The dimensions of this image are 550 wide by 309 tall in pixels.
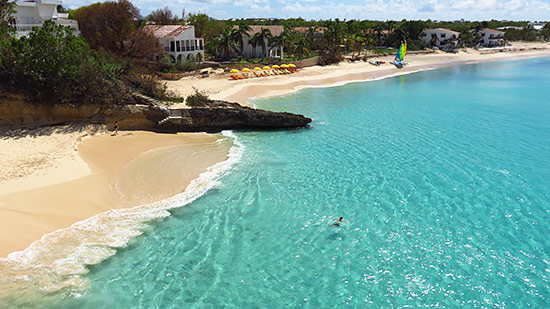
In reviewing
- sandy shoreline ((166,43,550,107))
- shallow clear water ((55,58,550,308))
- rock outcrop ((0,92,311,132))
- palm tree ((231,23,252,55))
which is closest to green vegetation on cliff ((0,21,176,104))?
rock outcrop ((0,92,311,132))

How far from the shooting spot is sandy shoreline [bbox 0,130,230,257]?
1568 cm

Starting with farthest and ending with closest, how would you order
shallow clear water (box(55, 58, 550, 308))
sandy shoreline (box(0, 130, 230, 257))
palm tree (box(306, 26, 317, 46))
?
palm tree (box(306, 26, 317, 46)), sandy shoreline (box(0, 130, 230, 257)), shallow clear water (box(55, 58, 550, 308))

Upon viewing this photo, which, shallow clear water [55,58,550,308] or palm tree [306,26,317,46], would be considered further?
palm tree [306,26,317,46]

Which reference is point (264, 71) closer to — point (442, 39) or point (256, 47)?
point (256, 47)

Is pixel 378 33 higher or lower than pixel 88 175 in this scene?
higher

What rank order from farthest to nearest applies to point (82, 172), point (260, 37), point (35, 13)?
point (260, 37), point (35, 13), point (82, 172)

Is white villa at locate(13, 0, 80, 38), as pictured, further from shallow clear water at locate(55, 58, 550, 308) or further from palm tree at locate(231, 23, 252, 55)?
shallow clear water at locate(55, 58, 550, 308)

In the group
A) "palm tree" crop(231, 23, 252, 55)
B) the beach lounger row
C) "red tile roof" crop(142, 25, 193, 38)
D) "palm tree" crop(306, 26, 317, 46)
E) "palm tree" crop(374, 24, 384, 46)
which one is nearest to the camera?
the beach lounger row

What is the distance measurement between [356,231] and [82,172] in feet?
48.0

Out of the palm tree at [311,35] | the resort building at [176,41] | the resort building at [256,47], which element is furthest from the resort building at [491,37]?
the resort building at [176,41]

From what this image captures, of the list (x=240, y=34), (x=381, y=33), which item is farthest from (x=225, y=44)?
(x=381, y=33)

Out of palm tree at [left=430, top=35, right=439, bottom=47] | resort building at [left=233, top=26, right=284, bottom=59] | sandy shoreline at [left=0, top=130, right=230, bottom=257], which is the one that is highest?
palm tree at [left=430, top=35, right=439, bottom=47]

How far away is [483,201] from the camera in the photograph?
18.5 meters

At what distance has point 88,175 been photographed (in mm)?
19766
